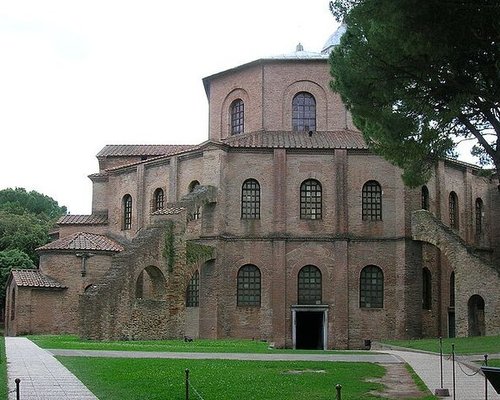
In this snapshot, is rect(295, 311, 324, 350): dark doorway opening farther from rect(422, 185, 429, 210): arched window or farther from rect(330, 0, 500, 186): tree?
rect(330, 0, 500, 186): tree

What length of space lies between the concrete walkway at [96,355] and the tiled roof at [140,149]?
66.2ft

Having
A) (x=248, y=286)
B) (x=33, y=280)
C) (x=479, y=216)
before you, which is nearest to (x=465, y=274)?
(x=479, y=216)

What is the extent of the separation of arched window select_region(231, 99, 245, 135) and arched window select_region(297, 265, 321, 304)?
8942 millimetres

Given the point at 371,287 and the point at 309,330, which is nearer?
the point at 371,287

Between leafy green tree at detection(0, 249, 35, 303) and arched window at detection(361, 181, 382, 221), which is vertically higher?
arched window at detection(361, 181, 382, 221)

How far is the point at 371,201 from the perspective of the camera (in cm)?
3728

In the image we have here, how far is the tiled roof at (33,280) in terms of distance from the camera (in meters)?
39.9

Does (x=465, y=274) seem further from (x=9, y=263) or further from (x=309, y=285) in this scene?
(x=9, y=263)

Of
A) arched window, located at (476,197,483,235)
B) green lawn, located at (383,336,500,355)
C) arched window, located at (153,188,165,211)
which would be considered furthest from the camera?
arched window, located at (476,197,483,235)

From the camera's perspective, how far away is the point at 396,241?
36531mm

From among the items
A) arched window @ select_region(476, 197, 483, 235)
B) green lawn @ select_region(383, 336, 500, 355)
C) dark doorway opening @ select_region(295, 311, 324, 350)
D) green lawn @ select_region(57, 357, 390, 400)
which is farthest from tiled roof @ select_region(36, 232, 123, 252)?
green lawn @ select_region(57, 357, 390, 400)

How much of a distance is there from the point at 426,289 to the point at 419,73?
20.4 m

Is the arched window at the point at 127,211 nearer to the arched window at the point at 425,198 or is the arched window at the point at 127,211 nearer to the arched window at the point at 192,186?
the arched window at the point at 192,186

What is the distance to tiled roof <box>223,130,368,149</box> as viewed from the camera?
1464 inches
